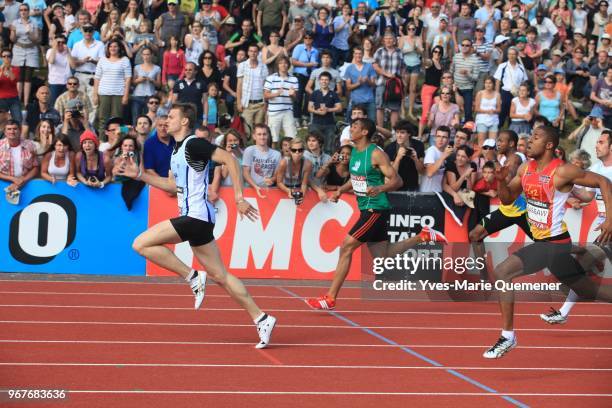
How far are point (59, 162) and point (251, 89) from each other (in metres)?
4.70

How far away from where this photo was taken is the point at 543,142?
9.61 meters

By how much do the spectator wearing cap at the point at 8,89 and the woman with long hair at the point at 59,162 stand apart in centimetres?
400

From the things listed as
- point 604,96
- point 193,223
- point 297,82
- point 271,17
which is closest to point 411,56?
point 271,17

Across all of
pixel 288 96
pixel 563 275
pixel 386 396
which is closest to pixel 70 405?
pixel 386 396

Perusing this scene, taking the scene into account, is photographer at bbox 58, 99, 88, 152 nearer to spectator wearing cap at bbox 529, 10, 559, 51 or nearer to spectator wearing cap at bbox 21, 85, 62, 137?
spectator wearing cap at bbox 21, 85, 62, 137

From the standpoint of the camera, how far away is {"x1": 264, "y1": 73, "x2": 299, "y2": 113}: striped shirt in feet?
58.2

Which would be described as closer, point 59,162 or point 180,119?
point 180,119

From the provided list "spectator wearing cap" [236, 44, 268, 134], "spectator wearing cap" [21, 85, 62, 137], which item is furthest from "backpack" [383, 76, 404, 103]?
"spectator wearing cap" [21, 85, 62, 137]

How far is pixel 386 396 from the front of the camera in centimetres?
793

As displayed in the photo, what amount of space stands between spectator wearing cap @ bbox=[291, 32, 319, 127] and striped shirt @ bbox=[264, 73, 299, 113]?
157 cm

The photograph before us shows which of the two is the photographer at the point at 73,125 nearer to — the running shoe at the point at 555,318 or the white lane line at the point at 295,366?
the running shoe at the point at 555,318

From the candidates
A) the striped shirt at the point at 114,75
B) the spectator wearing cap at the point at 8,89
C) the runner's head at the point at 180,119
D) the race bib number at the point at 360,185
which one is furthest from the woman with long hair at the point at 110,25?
the runner's head at the point at 180,119

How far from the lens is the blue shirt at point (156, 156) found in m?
14.4

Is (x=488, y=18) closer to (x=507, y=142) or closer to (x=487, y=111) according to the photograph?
(x=487, y=111)
